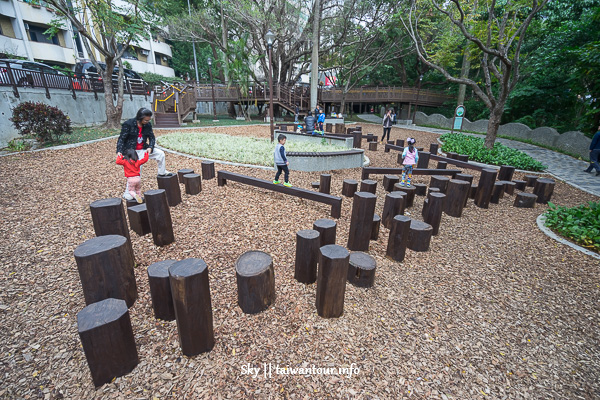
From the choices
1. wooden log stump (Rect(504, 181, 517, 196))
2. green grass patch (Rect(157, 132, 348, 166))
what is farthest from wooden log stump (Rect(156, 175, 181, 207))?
wooden log stump (Rect(504, 181, 517, 196))

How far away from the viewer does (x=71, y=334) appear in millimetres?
2449

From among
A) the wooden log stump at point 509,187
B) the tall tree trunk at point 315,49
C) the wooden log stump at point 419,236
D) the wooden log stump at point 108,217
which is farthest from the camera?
the tall tree trunk at point 315,49

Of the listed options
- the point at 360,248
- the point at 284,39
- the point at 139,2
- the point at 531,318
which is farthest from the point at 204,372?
the point at 284,39

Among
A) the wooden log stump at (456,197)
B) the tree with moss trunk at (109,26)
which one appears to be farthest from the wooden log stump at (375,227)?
the tree with moss trunk at (109,26)

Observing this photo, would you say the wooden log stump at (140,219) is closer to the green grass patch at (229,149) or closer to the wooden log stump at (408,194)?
the green grass patch at (229,149)

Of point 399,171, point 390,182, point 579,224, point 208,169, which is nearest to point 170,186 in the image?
point 208,169

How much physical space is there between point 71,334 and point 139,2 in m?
15.3

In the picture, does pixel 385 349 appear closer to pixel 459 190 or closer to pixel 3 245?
pixel 459 190

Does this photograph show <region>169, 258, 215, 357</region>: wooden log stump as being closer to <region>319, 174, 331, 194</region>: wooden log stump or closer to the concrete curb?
<region>319, 174, 331, 194</region>: wooden log stump

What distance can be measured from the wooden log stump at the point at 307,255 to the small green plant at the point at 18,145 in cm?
1125

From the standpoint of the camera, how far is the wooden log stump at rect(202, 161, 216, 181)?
6566mm

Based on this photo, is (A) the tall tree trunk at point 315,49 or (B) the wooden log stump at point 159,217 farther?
(A) the tall tree trunk at point 315,49

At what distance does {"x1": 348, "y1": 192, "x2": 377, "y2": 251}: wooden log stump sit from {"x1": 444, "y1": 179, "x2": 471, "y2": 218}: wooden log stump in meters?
2.83

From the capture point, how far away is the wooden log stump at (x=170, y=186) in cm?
482
